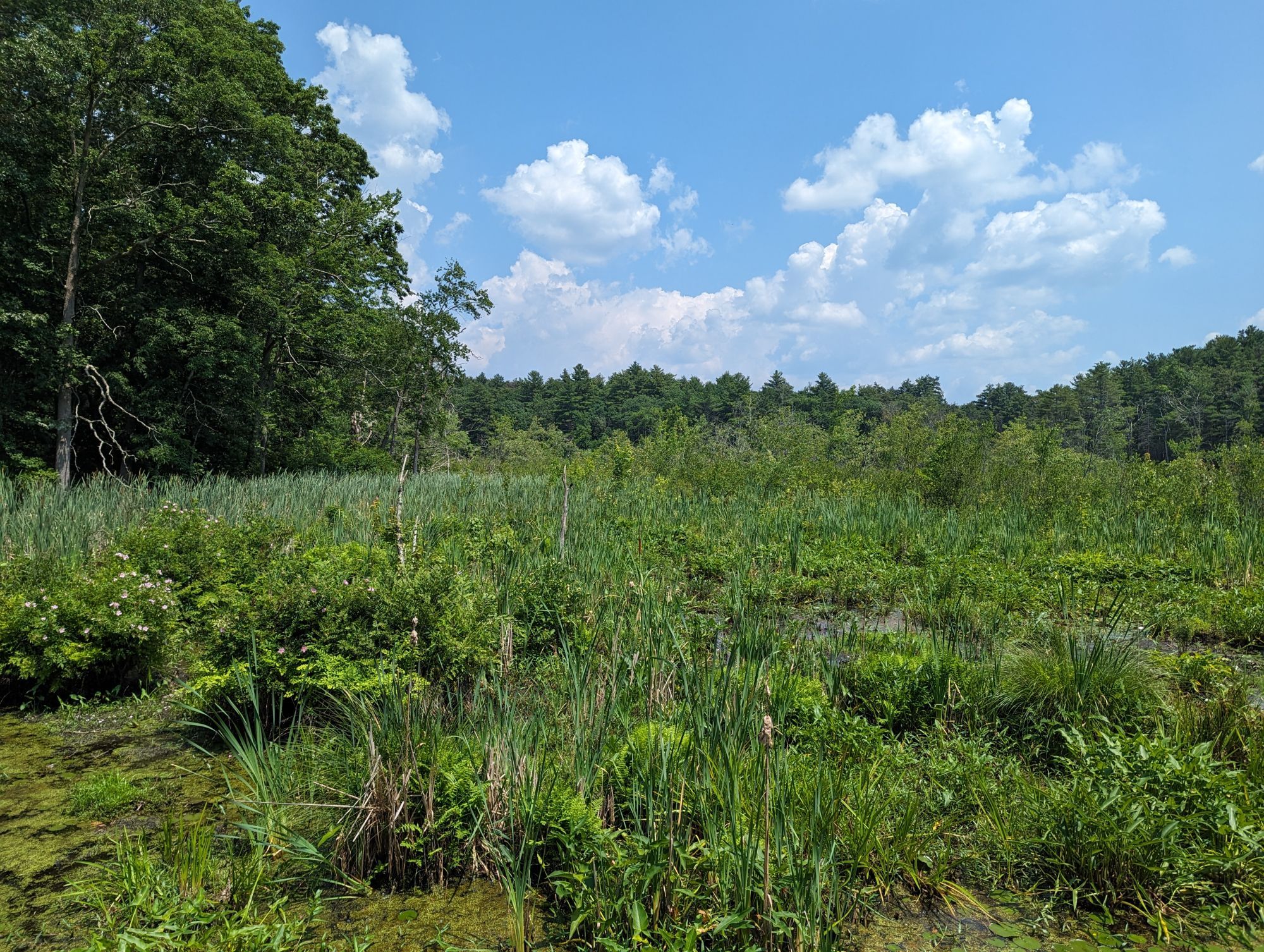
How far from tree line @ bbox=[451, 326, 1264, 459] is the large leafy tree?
930 inches

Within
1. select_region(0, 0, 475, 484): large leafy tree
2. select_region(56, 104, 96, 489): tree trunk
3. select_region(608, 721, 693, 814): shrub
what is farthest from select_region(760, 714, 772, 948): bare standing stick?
select_region(56, 104, 96, 489): tree trunk

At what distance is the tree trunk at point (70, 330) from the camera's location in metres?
12.6

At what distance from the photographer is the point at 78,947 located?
204 centimetres

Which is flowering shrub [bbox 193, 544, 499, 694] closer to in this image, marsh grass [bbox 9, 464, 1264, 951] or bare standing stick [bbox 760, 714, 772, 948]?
marsh grass [bbox 9, 464, 1264, 951]

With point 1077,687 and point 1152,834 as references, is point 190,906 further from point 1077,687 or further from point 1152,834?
point 1077,687

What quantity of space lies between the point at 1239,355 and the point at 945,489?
71758 mm

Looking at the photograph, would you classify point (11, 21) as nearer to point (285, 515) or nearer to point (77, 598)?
point (285, 515)

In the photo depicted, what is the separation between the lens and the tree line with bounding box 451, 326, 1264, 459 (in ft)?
176

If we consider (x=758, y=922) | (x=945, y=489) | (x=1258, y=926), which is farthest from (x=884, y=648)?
(x=945, y=489)

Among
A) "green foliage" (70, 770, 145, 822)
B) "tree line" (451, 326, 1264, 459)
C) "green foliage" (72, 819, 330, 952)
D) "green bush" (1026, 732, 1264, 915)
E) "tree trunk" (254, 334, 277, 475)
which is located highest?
"tree line" (451, 326, 1264, 459)

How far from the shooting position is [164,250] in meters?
15.2

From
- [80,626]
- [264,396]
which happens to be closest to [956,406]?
[264,396]

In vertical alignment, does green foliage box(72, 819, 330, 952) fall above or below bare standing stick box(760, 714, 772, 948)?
below

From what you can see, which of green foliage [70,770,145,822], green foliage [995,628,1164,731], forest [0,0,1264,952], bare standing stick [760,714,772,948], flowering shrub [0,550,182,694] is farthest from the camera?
flowering shrub [0,550,182,694]
